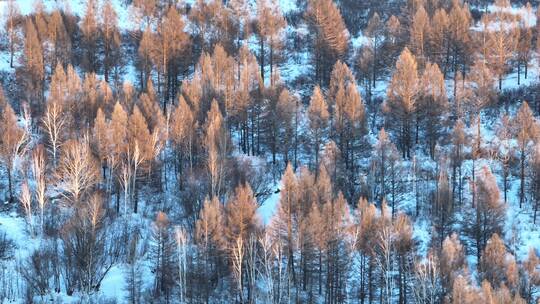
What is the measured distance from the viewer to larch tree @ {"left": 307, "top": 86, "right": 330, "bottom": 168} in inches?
2235

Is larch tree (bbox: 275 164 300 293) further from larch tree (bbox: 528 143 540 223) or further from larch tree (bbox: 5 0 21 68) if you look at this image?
larch tree (bbox: 5 0 21 68)

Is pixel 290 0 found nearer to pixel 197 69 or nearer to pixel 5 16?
pixel 197 69

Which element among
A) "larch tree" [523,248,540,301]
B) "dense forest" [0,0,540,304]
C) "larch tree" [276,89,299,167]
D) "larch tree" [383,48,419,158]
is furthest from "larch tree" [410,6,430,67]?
"larch tree" [523,248,540,301]

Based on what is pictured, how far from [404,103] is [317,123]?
10.6 m

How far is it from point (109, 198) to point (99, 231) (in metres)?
7.47

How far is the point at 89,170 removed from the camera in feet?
152

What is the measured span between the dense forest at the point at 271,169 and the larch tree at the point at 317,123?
248mm

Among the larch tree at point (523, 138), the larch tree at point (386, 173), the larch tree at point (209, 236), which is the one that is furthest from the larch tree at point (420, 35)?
the larch tree at point (209, 236)

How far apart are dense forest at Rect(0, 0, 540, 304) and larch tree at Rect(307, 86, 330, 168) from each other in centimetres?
25

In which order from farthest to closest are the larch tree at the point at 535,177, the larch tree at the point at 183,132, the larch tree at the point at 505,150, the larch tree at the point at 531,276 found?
1. the larch tree at the point at 183,132
2. the larch tree at the point at 505,150
3. the larch tree at the point at 535,177
4. the larch tree at the point at 531,276

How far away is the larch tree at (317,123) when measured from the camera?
186ft

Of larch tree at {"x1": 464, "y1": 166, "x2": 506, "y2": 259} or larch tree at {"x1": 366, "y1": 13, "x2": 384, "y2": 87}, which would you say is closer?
larch tree at {"x1": 464, "y1": 166, "x2": 506, "y2": 259}

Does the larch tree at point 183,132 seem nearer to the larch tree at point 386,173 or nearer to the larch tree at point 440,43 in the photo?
the larch tree at point 386,173

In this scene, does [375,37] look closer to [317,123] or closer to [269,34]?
[269,34]
